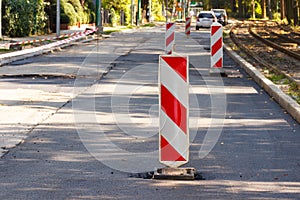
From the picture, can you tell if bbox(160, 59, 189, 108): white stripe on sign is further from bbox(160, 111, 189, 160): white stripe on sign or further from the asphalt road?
the asphalt road

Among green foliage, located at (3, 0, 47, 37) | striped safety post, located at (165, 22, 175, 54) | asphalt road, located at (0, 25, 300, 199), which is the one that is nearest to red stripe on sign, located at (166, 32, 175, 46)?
striped safety post, located at (165, 22, 175, 54)

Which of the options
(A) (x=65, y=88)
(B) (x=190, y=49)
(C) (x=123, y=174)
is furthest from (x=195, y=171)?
(B) (x=190, y=49)

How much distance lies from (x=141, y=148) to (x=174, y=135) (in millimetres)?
1554

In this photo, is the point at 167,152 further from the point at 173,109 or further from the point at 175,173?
the point at 173,109

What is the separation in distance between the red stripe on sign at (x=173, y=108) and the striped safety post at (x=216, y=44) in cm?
1045

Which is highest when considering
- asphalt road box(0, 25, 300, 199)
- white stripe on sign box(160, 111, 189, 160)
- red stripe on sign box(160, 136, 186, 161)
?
white stripe on sign box(160, 111, 189, 160)

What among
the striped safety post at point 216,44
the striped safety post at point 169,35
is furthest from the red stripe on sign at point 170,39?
the striped safety post at point 216,44

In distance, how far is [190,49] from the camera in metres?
29.8

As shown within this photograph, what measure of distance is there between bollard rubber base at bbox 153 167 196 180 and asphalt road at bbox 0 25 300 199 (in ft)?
0.32

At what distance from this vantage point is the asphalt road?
6.67m

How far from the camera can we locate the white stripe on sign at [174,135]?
712 cm

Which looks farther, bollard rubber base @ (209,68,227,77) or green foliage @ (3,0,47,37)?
green foliage @ (3,0,47,37)

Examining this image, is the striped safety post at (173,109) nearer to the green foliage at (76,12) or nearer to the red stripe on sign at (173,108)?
the red stripe on sign at (173,108)

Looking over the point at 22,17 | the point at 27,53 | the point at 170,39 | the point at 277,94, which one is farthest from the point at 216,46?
the point at 22,17
